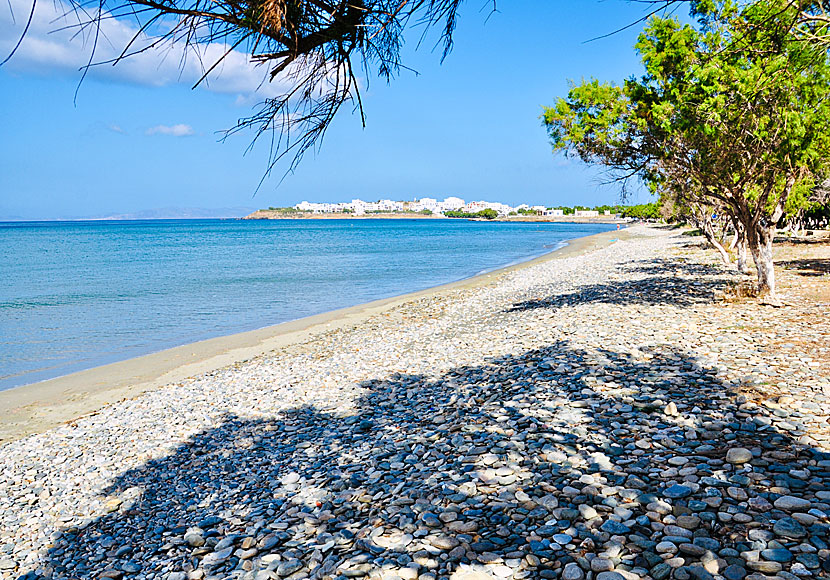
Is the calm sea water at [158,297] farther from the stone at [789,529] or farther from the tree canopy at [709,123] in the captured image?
the stone at [789,529]

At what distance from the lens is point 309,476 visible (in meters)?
7.23

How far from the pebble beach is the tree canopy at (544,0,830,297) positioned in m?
3.63

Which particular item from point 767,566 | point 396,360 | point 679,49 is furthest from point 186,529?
point 679,49

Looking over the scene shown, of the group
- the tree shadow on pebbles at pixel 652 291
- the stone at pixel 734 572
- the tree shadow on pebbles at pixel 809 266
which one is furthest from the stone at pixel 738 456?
the tree shadow on pebbles at pixel 809 266

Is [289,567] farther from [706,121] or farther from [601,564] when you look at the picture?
[706,121]

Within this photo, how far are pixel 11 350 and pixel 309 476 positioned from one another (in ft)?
61.3

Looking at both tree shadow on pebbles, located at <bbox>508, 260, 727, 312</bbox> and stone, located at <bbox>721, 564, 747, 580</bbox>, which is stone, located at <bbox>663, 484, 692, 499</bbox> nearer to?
stone, located at <bbox>721, 564, 747, 580</bbox>

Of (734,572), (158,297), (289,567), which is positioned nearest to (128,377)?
(289,567)

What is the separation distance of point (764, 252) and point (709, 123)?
449cm

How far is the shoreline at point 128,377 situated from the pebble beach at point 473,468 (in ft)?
3.46

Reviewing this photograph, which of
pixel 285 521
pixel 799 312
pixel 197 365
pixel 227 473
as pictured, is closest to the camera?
pixel 285 521

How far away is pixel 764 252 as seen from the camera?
14.9 metres

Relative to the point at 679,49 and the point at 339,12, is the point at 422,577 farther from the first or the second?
the point at 679,49

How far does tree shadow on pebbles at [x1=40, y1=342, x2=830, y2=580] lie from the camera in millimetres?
4273
